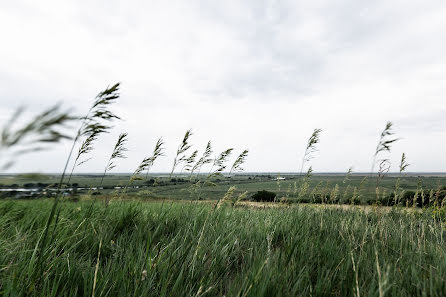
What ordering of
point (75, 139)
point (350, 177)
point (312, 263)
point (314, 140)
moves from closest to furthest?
point (75, 139) < point (312, 263) < point (314, 140) < point (350, 177)

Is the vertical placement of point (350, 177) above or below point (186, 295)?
above

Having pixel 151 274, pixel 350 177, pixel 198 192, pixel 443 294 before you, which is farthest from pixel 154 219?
pixel 350 177

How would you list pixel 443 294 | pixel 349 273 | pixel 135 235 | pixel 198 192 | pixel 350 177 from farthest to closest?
pixel 350 177 < pixel 198 192 < pixel 135 235 < pixel 349 273 < pixel 443 294

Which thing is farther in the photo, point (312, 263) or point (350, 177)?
point (350, 177)

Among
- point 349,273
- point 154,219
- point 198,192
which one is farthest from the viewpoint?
point 198,192

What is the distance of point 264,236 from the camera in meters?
3.20

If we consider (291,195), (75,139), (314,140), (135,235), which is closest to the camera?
(75,139)

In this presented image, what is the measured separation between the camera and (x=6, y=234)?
3.19 metres

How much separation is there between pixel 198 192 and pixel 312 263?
3.06 m

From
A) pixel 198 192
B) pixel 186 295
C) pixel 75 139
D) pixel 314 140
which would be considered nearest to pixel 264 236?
pixel 186 295

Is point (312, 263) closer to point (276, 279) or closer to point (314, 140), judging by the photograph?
point (276, 279)

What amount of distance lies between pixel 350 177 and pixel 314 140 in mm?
2523

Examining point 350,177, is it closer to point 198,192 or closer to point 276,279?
point 198,192

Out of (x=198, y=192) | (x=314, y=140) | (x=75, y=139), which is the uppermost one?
(x=314, y=140)
